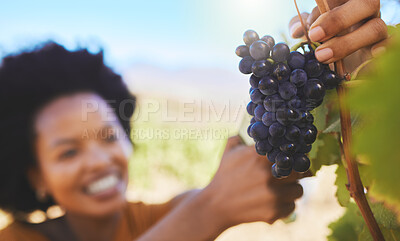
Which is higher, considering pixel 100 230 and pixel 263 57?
pixel 263 57

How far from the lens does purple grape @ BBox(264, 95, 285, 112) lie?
32cm

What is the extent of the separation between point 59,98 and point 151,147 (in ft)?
8.62

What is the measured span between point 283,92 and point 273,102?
0.05 ft

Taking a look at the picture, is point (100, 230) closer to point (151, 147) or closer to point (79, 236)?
point (79, 236)

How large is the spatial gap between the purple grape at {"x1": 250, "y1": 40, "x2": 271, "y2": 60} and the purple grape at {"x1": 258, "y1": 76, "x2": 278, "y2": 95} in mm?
23

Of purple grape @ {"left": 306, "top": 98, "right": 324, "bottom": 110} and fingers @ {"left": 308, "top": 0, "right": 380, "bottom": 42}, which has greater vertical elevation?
fingers @ {"left": 308, "top": 0, "right": 380, "bottom": 42}

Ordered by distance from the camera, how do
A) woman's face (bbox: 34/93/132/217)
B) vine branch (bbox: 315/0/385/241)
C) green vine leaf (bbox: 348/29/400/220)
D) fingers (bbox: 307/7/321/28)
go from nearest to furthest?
1. green vine leaf (bbox: 348/29/400/220)
2. vine branch (bbox: 315/0/385/241)
3. fingers (bbox: 307/7/321/28)
4. woman's face (bbox: 34/93/132/217)

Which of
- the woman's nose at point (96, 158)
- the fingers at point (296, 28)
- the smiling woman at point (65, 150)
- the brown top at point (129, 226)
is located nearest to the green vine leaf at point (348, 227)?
the fingers at point (296, 28)

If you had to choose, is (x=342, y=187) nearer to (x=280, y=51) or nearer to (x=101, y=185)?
(x=280, y=51)

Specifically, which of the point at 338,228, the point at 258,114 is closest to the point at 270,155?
the point at 258,114

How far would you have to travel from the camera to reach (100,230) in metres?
1.37

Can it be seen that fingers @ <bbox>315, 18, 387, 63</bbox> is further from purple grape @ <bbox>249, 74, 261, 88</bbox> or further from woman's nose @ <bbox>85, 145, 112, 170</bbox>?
woman's nose @ <bbox>85, 145, 112, 170</bbox>

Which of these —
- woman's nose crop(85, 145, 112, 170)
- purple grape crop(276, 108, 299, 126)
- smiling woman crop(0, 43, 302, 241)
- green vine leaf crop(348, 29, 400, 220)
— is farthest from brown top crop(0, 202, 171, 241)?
green vine leaf crop(348, 29, 400, 220)

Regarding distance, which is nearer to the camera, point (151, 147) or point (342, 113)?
point (342, 113)
